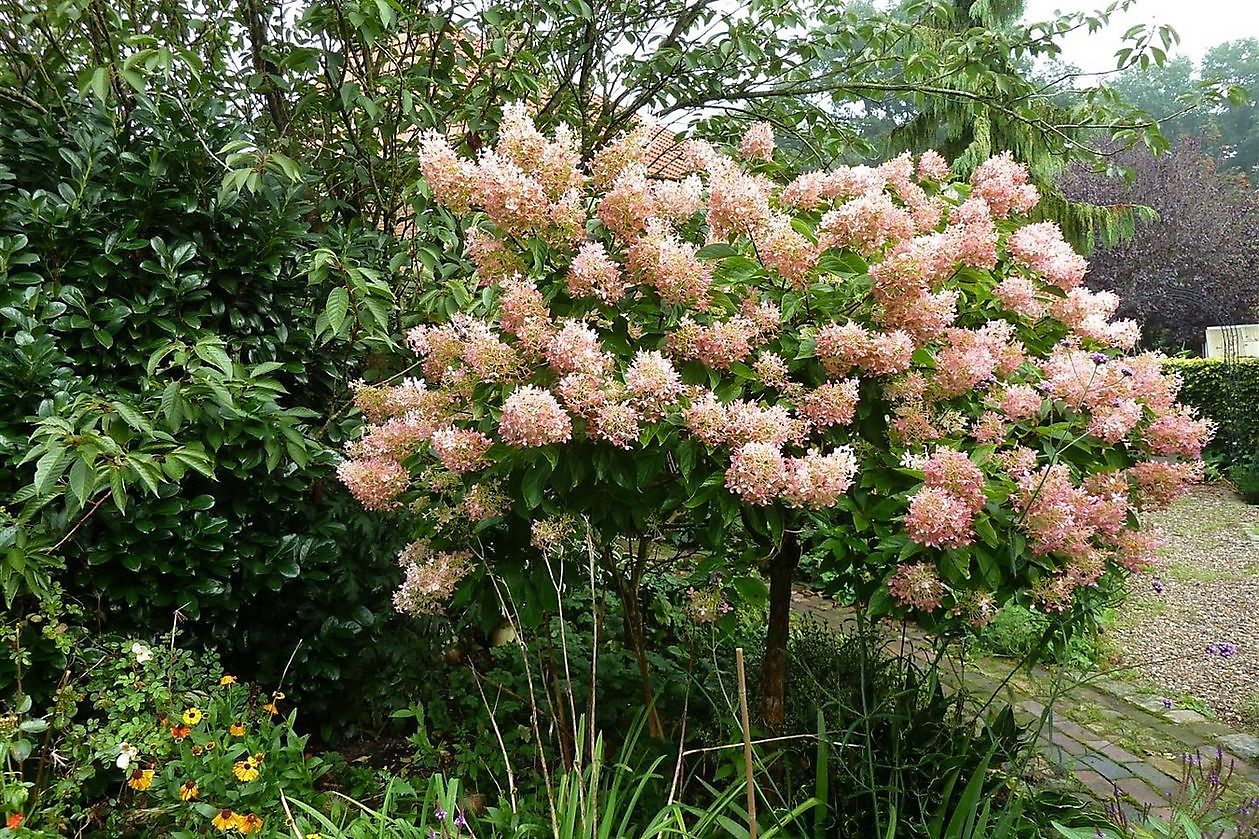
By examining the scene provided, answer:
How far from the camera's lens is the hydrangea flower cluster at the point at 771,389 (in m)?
1.60

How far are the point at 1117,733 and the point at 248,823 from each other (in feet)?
10.6

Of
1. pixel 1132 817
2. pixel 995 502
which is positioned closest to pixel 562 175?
pixel 995 502

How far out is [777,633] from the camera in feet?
7.39

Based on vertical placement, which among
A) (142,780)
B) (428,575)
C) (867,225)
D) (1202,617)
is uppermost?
(867,225)

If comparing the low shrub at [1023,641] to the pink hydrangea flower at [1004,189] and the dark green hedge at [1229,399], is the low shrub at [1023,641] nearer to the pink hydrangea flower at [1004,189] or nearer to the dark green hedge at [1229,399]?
the pink hydrangea flower at [1004,189]

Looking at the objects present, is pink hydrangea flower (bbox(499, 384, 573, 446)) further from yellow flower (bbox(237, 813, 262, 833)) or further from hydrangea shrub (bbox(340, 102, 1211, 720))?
yellow flower (bbox(237, 813, 262, 833))

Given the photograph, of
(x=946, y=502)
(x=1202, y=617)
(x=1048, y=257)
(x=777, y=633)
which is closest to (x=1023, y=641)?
(x=1202, y=617)

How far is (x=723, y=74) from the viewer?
136 inches

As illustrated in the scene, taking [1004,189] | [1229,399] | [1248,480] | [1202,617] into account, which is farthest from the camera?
[1229,399]

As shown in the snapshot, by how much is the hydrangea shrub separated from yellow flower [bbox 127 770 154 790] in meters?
0.72

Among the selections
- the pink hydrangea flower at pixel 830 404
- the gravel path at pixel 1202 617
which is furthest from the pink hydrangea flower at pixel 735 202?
the gravel path at pixel 1202 617

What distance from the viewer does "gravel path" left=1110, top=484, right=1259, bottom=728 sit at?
12.9ft

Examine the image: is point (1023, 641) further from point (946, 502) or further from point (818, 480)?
point (818, 480)

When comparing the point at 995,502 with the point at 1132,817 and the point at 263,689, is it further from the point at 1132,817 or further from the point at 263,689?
the point at 263,689
